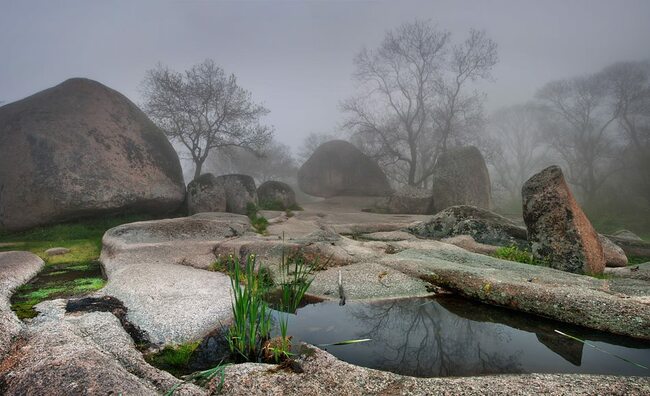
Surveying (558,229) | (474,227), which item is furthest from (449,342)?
(474,227)

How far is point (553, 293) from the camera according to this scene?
16.5 feet

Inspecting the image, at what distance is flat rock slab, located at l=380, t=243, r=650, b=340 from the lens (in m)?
4.49

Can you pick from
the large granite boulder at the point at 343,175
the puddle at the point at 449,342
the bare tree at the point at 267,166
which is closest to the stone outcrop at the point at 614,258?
the puddle at the point at 449,342

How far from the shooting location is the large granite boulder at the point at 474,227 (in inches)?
444

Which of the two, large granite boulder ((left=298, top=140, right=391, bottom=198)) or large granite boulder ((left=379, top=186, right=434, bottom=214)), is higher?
large granite boulder ((left=298, top=140, right=391, bottom=198))

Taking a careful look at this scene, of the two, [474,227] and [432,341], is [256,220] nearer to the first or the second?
[474,227]

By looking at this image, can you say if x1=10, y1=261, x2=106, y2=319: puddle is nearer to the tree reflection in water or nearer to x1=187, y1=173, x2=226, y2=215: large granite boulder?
the tree reflection in water

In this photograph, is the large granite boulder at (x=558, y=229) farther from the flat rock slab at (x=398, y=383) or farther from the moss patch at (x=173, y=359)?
the moss patch at (x=173, y=359)

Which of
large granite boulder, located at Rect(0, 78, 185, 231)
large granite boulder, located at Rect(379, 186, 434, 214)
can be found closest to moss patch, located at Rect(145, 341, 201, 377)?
large granite boulder, located at Rect(0, 78, 185, 231)

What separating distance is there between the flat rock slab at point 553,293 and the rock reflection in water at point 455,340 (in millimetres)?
177

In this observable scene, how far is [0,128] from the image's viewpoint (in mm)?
14453

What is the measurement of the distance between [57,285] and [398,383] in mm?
7043

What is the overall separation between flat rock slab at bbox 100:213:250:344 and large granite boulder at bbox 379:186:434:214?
44.2 ft

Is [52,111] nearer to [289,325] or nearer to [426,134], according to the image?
[289,325]
